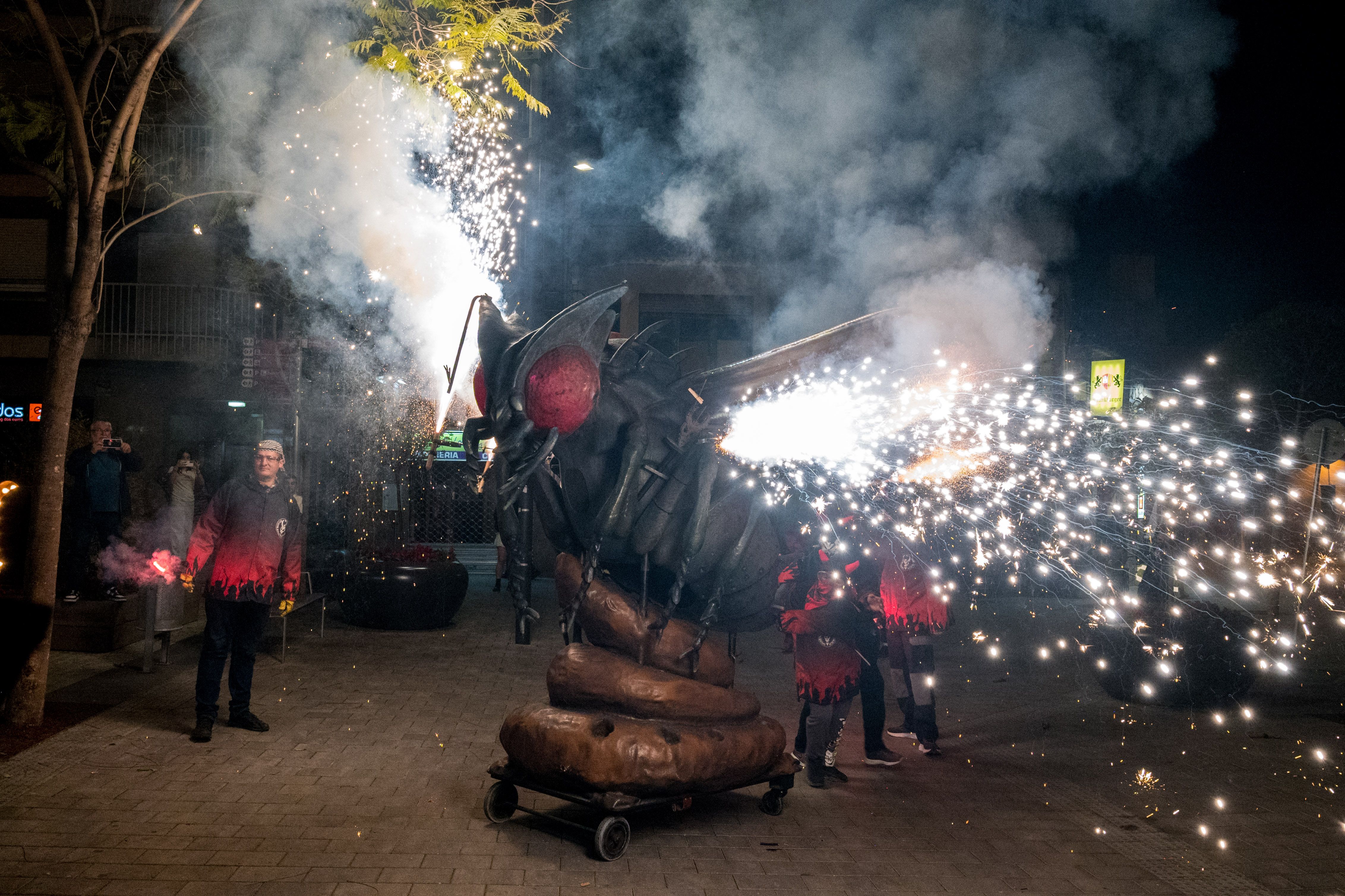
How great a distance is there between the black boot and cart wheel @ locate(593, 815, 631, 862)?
3266mm

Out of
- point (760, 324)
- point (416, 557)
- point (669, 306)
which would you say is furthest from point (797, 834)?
point (669, 306)

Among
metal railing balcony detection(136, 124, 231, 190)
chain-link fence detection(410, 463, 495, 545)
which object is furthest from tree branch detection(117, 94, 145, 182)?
chain-link fence detection(410, 463, 495, 545)

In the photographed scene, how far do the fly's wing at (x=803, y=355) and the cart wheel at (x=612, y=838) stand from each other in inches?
90.5

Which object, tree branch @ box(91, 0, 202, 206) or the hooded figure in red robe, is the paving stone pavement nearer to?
the hooded figure in red robe

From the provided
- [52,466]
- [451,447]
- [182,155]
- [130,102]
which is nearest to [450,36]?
[130,102]

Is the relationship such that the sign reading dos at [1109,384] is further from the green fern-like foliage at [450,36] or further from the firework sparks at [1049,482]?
the green fern-like foliage at [450,36]

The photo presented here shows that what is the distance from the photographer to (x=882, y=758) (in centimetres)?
635

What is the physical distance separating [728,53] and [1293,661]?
392 inches

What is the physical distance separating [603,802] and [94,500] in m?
7.76

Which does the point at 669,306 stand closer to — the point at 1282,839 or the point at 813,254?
the point at 813,254

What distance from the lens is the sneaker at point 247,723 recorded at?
6.42m

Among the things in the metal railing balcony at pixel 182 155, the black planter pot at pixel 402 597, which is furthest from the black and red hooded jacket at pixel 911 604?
the metal railing balcony at pixel 182 155

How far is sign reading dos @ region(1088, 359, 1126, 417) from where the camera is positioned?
17.0 meters

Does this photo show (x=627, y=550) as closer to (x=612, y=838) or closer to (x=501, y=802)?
(x=612, y=838)
